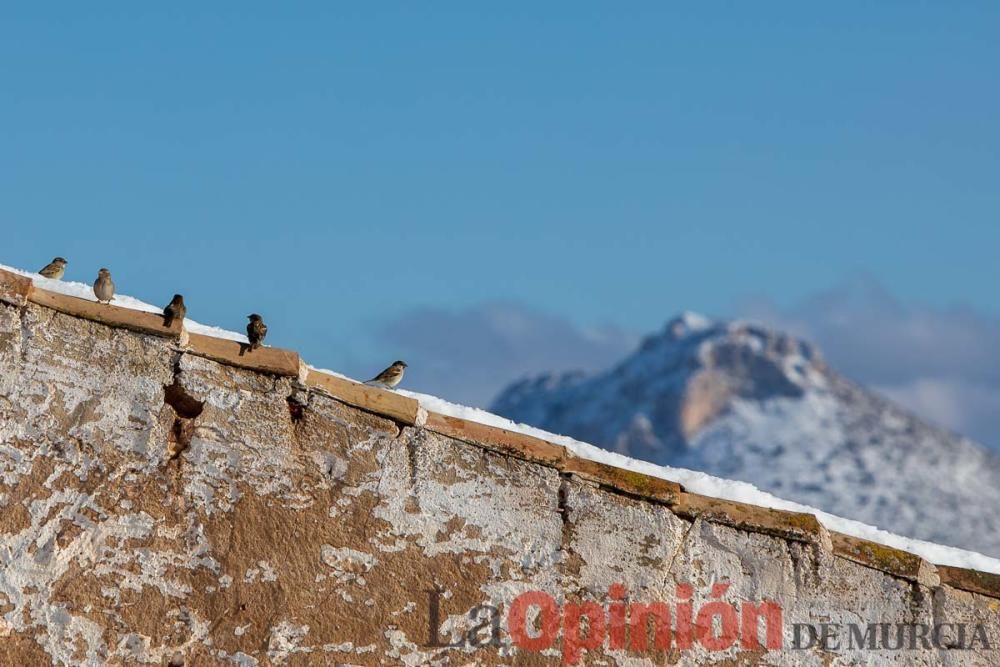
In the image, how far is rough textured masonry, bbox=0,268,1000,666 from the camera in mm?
10328

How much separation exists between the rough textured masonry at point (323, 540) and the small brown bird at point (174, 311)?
0.13 metres

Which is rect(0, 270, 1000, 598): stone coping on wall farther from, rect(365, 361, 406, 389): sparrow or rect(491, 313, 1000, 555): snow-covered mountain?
rect(491, 313, 1000, 555): snow-covered mountain

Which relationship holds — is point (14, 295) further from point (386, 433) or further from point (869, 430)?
point (869, 430)

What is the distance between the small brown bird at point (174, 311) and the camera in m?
10.9

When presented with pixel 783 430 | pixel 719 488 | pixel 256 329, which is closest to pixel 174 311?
pixel 256 329

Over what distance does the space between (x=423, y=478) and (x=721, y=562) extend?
183 centimetres

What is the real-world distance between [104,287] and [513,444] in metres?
3.08

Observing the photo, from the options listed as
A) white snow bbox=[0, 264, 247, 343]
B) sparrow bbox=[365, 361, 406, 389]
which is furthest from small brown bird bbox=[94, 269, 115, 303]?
sparrow bbox=[365, 361, 406, 389]

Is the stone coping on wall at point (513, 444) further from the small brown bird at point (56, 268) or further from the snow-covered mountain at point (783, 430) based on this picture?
the snow-covered mountain at point (783, 430)

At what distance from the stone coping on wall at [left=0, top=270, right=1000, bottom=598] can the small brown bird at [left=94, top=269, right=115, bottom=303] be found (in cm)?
72

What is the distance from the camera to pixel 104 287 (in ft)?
39.7

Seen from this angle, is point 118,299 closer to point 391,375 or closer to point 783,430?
point 391,375

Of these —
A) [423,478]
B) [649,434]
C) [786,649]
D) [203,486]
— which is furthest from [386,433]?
[649,434]

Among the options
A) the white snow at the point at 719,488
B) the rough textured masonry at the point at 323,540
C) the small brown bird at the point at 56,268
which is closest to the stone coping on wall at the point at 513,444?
the rough textured masonry at the point at 323,540
